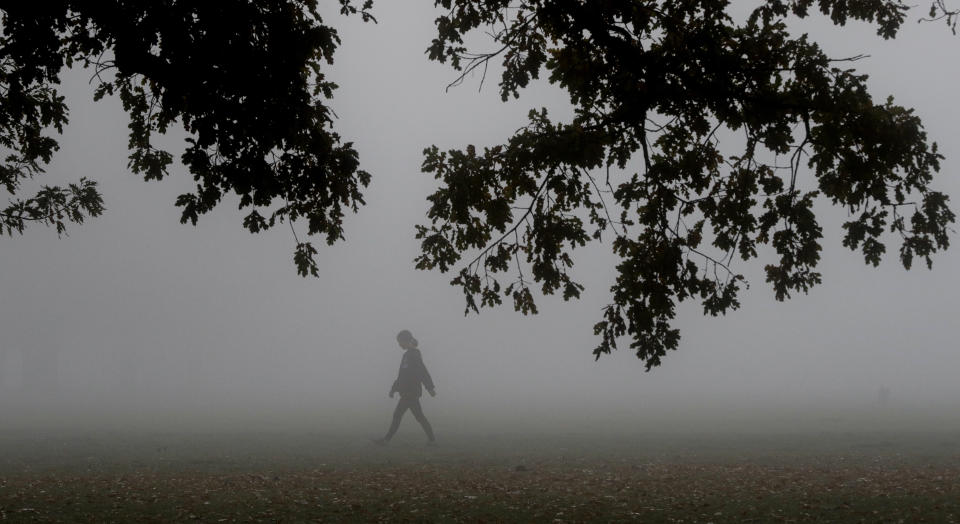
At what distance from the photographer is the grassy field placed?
9.06 meters

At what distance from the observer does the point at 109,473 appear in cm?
1377

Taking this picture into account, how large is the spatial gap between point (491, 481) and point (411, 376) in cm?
869

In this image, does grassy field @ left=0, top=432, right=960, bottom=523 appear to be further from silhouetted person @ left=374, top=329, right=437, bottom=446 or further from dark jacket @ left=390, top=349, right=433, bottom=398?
dark jacket @ left=390, top=349, right=433, bottom=398

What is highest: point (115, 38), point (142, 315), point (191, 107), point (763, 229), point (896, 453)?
point (142, 315)

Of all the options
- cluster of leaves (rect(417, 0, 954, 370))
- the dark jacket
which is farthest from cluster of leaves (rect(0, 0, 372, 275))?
the dark jacket

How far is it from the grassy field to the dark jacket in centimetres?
156

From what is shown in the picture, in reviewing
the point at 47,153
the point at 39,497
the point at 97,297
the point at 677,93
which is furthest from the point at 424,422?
the point at 97,297

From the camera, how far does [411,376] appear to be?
20.7m

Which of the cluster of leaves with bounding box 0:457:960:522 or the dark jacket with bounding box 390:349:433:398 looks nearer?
the cluster of leaves with bounding box 0:457:960:522

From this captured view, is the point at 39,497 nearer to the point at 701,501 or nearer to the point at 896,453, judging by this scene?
the point at 701,501

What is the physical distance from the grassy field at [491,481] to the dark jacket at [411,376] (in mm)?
1559

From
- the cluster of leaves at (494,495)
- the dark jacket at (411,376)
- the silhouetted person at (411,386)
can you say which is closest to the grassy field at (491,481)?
the cluster of leaves at (494,495)

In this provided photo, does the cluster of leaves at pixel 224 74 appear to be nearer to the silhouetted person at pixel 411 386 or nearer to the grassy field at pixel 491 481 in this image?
the grassy field at pixel 491 481

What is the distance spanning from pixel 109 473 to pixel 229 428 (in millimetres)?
15735
